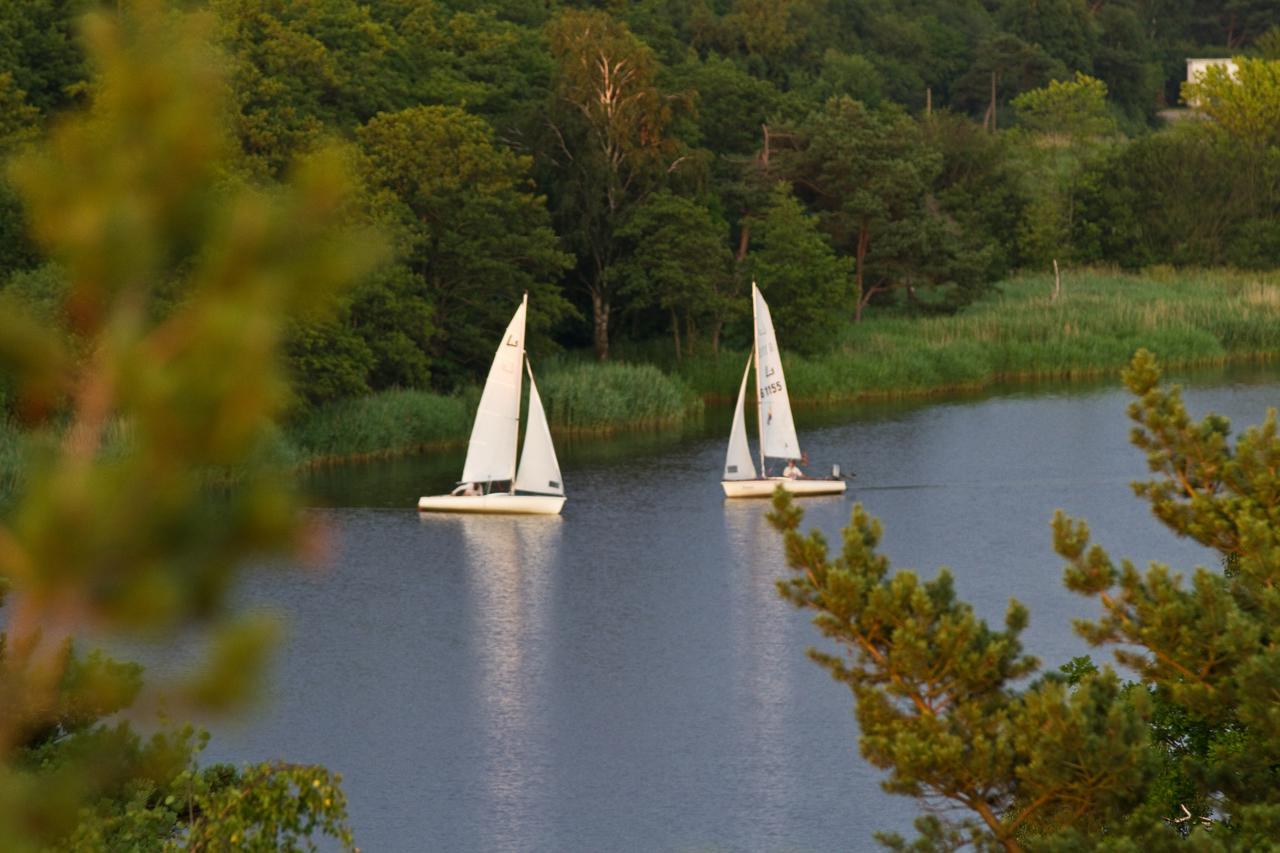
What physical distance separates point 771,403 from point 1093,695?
2895 centimetres

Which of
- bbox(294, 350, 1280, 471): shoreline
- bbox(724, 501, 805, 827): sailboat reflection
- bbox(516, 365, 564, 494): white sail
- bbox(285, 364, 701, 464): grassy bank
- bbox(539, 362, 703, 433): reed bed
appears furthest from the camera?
bbox(539, 362, 703, 433): reed bed

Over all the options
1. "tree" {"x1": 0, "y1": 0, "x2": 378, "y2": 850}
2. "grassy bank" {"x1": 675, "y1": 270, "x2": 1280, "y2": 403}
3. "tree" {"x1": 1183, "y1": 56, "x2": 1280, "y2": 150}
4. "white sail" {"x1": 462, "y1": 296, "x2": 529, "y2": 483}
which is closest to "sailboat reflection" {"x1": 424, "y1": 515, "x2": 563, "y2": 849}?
"white sail" {"x1": 462, "y1": 296, "x2": 529, "y2": 483}

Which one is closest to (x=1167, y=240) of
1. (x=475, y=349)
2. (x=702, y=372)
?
(x=702, y=372)

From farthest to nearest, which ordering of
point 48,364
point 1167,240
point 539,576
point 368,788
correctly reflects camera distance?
point 1167,240 → point 539,576 → point 368,788 → point 48,364

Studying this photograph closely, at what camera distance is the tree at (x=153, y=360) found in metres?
4.21

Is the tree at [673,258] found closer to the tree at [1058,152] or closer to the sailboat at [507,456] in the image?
the sailboat at [507,456]

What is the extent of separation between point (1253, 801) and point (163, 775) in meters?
6.33

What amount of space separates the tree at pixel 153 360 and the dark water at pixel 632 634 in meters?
14.1

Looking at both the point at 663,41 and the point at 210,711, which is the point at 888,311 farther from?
the point at 210,711

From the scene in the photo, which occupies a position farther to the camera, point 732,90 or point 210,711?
point 732,90

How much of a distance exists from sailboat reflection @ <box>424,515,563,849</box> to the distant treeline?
5008mm

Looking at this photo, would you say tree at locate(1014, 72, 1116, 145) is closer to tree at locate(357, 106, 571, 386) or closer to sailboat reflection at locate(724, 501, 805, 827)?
tree at locate(357, 106, 571, 386)

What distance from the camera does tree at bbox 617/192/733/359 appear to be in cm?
5072

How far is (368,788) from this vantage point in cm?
2156
